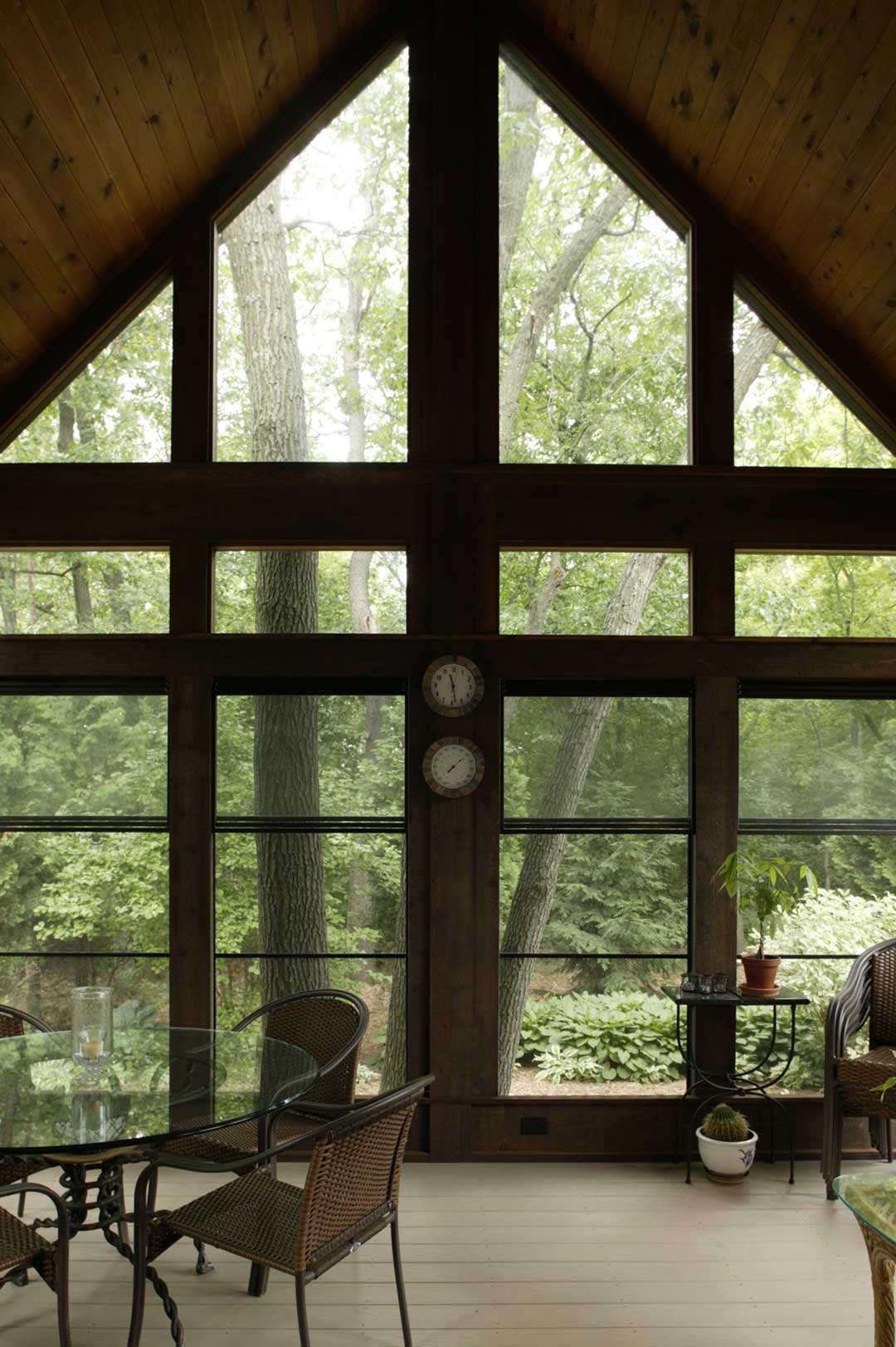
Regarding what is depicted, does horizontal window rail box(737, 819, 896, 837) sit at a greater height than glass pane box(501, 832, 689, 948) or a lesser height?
greater

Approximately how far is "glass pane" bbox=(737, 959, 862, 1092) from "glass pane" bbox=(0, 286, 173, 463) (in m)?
3.71

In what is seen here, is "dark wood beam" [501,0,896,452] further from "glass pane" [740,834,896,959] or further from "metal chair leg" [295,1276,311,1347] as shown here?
"metal chair leg" [295,1276,311,1347]

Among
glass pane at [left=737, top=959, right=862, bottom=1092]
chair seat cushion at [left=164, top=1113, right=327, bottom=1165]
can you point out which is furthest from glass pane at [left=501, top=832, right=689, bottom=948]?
chair seat cushion at [left=164, top=1113, right=327, bottom=1165]

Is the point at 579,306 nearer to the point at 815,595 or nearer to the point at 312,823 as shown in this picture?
the point at 815,595

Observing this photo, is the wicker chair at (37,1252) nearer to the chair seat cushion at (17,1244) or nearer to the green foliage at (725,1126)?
the chair seat cushion at (17,1244)

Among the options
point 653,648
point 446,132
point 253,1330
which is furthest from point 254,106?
point 253,1330

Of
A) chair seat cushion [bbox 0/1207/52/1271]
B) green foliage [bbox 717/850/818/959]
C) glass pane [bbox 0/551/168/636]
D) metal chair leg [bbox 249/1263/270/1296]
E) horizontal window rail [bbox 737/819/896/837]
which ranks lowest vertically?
metal chair leg [bbox 249/1263/270/1296]

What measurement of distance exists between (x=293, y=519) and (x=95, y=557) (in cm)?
93

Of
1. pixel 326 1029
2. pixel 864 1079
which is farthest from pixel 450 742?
pixel 864 1079

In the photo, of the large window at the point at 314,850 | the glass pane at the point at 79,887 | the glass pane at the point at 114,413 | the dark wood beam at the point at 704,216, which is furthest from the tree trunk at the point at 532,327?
the glass pane at the point at 79,887

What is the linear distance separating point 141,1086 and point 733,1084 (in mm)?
2708

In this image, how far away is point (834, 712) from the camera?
15.3 ft

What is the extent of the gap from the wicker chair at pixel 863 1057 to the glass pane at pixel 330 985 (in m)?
1.80

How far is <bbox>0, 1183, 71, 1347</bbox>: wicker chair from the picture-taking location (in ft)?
8.60
